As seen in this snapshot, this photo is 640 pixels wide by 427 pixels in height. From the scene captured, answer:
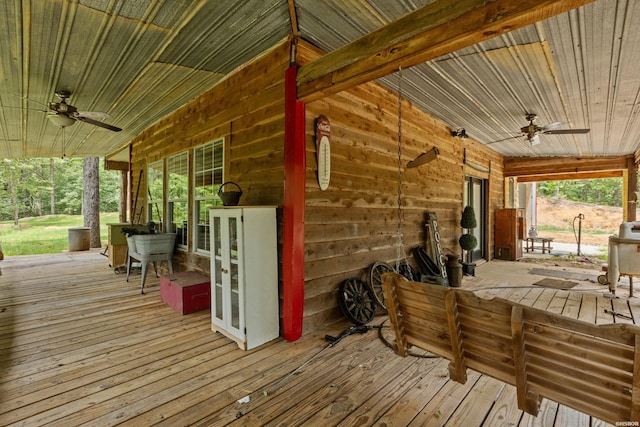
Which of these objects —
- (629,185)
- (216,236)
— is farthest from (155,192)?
(629,185)

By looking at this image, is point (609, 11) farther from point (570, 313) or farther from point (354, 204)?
point (570, 313)

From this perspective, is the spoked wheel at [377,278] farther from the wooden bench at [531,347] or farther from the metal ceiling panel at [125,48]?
the metal ceiling panel at [125,48]

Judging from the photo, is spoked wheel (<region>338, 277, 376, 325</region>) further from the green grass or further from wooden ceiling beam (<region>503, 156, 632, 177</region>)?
the green grass

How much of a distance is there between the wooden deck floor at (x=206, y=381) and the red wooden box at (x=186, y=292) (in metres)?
0.13

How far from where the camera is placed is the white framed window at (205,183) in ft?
12.9

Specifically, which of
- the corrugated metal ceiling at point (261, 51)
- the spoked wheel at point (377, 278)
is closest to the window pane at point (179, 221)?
the corrugated metal ceiling at point (261, 51)

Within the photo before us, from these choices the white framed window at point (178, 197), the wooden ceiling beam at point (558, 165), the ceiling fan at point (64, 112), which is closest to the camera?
the ceiling fan at point (64, 112)

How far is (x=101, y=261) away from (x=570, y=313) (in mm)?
8903

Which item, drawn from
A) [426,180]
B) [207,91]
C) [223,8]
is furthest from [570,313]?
[207,91]

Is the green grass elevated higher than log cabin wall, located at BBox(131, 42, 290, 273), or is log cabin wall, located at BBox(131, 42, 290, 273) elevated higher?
→ log cabin wall, located at BBox(131, 42, 290, 273)

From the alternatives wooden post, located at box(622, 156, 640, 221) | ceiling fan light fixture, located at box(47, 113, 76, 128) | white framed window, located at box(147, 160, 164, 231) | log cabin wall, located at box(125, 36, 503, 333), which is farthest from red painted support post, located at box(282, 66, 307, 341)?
wooden post, located at box(622, 156, 640, 221)

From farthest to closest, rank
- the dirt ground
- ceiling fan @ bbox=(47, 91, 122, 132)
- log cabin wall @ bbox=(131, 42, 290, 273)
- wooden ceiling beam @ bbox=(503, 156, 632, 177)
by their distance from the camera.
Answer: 1. the dirt ground
2. wooden ceiling beam @ bbox=(503, 156, 632, 177)
3. ceiling fan @ bbox=(47, 91, 122, 132)
4. log cabin wall @ bbox=(131, 42, 290, 273)

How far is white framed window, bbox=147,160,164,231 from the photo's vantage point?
5406 mm

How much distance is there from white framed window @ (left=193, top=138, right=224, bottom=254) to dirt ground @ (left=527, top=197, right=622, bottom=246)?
16.4 metres
